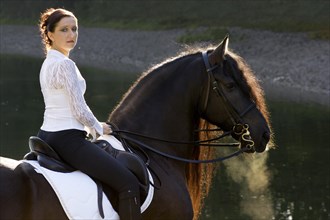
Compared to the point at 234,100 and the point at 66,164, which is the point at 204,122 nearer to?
the point at 234,100

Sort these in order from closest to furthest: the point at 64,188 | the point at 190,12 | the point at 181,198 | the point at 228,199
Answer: the point at 64,188, the point at 181,198, the point at 228,199, the point at 190,12

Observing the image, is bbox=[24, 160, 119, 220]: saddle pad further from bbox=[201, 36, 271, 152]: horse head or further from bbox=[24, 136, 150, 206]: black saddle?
bbox=[201, 36, 271, 152]: horse head

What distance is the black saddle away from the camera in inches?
215

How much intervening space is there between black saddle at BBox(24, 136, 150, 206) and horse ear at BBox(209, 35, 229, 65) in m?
0.98

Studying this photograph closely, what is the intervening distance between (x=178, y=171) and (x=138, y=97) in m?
0.68

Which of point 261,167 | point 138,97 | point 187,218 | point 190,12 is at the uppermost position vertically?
point 138,97

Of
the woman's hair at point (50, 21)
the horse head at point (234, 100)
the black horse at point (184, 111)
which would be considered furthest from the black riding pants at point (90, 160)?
the horse head at point (234, 100)

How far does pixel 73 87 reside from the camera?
17.8 ft

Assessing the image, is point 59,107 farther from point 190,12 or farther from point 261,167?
point 190,12

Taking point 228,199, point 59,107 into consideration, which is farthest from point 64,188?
point 228,199

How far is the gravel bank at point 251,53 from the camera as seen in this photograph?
30.5 m

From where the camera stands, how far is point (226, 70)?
606cm

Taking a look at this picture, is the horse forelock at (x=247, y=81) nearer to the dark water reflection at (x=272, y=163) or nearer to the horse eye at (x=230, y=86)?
the horse eye at (x=230, y=86)

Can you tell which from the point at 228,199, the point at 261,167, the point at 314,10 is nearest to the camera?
the point at 228,199
